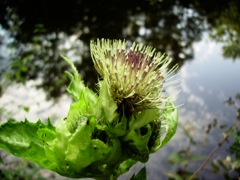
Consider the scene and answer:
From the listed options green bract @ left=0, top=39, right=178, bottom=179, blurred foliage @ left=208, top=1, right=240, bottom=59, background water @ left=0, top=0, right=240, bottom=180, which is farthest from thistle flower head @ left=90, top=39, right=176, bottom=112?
blurred foliage @ left=208, top=1, right=240, bottom=59

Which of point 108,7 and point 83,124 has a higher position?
point 108,7

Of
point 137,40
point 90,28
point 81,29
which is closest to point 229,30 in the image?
point 137,40

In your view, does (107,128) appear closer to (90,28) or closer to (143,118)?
(143,118)

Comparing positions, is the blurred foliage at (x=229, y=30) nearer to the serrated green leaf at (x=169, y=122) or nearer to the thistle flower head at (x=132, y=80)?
the serrated green leaf at (x=169, y=122)

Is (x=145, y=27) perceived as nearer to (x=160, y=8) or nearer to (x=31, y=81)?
(x=160, y=8)

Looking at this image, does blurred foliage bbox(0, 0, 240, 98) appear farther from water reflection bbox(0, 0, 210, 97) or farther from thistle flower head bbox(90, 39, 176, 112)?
thistle flower head bbox(90, 39, 176, 112)

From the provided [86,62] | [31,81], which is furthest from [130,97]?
[86,62]
